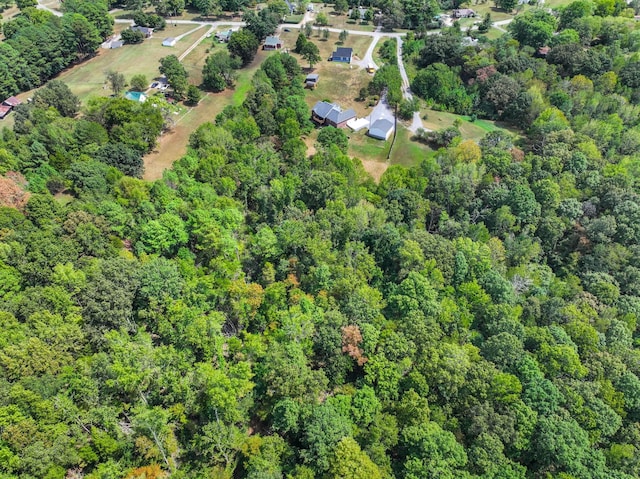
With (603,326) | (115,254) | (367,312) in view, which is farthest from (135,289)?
(603,326)

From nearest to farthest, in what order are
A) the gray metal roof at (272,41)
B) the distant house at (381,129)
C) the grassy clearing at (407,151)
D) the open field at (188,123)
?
the open field at (188,123) → the grassy clearing at (407,151) → the distant house at (381,129) → the gray metal roof at (272,41)

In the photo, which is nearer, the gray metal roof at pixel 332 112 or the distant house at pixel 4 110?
the distant house at pixel 4 110

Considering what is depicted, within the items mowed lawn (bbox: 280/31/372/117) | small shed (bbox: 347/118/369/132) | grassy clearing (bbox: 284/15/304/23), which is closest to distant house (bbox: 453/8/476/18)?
mowed lawn (bbox: 280/31/372/117)

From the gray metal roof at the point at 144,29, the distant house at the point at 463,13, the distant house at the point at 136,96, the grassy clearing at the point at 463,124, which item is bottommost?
the grassy clearing at the point at 463,124

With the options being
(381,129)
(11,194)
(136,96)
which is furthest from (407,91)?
(11,194)

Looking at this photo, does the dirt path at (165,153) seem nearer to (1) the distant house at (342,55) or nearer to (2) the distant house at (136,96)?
(2) the distant house at (136,96)

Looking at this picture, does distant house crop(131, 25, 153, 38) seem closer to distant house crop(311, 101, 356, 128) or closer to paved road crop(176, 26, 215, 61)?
paved road crop(176, 26, 215, 61)

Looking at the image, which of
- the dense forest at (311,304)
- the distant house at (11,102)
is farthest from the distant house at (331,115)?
the distant house at (11,102)
